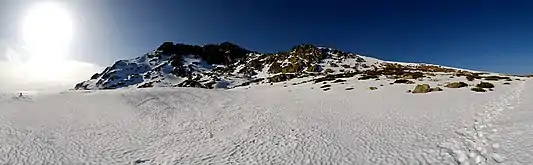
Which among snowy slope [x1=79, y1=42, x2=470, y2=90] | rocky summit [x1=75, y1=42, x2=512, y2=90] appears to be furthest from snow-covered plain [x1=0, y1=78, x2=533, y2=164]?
rocky summit [x1=75, y1=42, x2=512, y2=90]

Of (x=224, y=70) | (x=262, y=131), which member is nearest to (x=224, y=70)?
(x=224, y=70)

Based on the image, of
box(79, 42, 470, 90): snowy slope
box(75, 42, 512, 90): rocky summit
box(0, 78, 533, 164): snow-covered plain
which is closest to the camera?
box(0, 78, 533, 164): snow-covered plain

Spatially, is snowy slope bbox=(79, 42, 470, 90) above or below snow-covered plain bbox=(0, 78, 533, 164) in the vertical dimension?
above

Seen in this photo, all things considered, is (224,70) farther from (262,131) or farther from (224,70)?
(262,131)

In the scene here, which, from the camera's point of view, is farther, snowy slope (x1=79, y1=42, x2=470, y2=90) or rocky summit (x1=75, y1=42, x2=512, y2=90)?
snowy slope (x1=79, y1=42, x2=470, y2=90)

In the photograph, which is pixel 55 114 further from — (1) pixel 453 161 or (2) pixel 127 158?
(1) pixel 453 161

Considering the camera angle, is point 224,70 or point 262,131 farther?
point 224,70

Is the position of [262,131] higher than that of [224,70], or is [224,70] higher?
[224,70]

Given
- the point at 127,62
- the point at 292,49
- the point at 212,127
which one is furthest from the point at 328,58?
the point at 212,127

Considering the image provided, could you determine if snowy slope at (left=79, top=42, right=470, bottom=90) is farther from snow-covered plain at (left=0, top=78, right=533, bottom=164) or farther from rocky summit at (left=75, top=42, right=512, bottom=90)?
snow-covered plain at (left=0, top=78, right=533, bottom=164)

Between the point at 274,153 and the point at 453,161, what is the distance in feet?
19.7

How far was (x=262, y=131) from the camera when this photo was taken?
16.9 metres

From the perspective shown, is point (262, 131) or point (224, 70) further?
point (224, 70)

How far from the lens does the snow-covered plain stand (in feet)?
40.9
